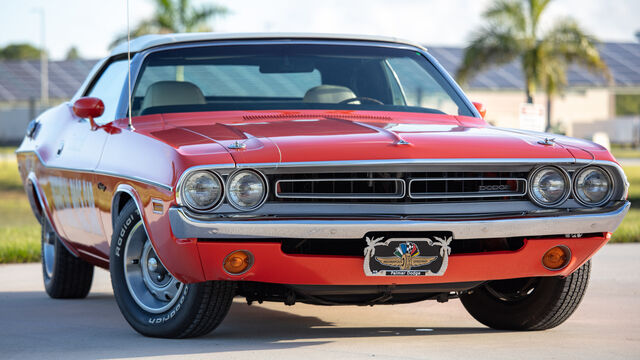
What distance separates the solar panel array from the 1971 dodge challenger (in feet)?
127

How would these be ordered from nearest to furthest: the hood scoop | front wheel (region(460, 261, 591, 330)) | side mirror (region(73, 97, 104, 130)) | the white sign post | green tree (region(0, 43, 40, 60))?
1. front wheel (region(460, 261, 591, 330))
2. the hood scoop
3. side mirror (region(73, 97, 104, 130))
4. the white sign post
5. green tree (region(0, 43, 40, 60))

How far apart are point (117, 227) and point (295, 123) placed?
101 cm

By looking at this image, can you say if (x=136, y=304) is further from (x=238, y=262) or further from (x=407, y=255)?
(x=407, y=255)

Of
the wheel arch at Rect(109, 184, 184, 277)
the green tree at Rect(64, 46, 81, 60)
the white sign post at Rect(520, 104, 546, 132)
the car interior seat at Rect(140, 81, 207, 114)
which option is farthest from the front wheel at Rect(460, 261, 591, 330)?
the green tree at Rect(64, 46, 81, 60)

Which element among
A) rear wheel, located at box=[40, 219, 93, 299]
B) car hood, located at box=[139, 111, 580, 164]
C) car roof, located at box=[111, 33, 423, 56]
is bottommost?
rear wheel, located at box=[40, 219, 93, 299]

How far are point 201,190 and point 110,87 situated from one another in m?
2.45

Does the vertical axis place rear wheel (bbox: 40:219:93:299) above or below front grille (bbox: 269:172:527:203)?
below

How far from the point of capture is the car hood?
445 centimetres

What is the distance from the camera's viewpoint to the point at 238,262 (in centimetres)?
445

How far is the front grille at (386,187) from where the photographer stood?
4465 millimetres

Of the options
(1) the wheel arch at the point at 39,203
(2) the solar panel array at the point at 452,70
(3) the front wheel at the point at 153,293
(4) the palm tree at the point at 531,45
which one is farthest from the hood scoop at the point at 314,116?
(2) the solar panel array at the point at 452,70

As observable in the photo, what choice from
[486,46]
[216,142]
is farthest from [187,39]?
[486,46]

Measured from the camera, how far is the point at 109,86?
6688mm

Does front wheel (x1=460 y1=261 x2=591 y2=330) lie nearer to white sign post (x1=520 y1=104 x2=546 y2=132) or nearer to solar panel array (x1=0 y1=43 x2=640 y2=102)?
white sign post (x1=520 y1=104 x2=546 y2=132)
